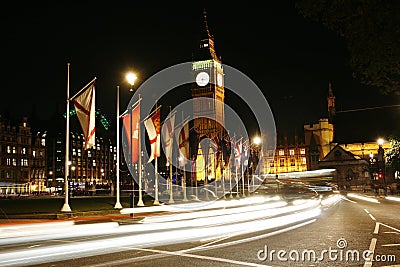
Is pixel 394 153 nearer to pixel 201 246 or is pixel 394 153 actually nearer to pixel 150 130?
pixel 150 130

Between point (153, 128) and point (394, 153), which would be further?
point (394, 153)

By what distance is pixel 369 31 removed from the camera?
13.2 m

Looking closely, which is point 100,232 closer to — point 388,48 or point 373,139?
point 388,48

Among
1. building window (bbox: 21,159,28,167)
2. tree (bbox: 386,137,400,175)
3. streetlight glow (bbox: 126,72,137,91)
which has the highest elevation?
streetlight glow (bbox: 126,72,137,91)

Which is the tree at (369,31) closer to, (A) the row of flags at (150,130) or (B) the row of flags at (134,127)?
(B) the row of flags at (134,127)

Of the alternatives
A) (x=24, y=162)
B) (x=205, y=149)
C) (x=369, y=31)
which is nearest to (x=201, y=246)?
(x=369, y=31)

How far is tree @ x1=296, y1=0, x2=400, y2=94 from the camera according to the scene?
12.7 metres

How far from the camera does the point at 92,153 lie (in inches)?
6147

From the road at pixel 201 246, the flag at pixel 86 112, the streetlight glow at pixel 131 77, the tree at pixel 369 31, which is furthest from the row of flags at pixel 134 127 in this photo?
the tree at pixel 369 31

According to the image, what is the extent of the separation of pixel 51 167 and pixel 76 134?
2105 cm

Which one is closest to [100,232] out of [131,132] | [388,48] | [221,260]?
[221,260]

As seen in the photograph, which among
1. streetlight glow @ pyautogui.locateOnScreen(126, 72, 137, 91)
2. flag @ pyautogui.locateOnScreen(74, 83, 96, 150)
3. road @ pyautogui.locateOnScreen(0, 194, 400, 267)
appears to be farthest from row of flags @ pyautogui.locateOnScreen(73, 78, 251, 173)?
road @ pyautogui.locateOnScreen(0, 194, 400, 267)

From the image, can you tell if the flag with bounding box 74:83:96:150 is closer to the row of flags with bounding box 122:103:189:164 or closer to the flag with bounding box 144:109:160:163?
the row of flags with bounding box 122:103:189:164

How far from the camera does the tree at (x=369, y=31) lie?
1270 cm
